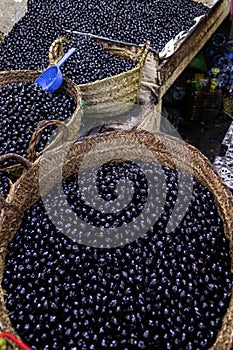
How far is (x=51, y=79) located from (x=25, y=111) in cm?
26

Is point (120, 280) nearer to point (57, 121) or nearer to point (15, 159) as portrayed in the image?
point (15, 159)

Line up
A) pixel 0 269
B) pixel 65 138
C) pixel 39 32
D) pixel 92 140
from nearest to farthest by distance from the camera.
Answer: pixel 0 269
pixel 92 140
pixel 65 138
pixel 39 32

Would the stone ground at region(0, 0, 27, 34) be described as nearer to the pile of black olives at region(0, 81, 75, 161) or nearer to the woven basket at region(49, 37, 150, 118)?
the woven basket at region(49, 37, 150, 118)

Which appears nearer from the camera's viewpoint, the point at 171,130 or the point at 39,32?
the point at 39,32

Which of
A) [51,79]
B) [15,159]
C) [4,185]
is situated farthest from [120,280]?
[51,79]

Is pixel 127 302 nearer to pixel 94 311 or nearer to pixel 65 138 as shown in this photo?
pixel 94 311

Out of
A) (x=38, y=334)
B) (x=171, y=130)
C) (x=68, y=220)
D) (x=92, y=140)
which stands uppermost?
(x=92, y=140)

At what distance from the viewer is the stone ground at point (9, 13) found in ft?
11.8

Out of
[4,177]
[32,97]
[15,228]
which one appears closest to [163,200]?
[15,228]

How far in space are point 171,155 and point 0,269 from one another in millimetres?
844

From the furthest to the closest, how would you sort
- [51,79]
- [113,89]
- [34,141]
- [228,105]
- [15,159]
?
[228,105] → [113,89] → [51,79] → [34,141] → [15,159]

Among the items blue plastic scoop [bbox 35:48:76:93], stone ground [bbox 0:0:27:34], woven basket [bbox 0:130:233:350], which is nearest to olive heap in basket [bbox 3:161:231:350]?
woven basket [bbox 0:130:233:350]

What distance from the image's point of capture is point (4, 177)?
6.08 ft

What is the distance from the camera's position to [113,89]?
2.34 m
